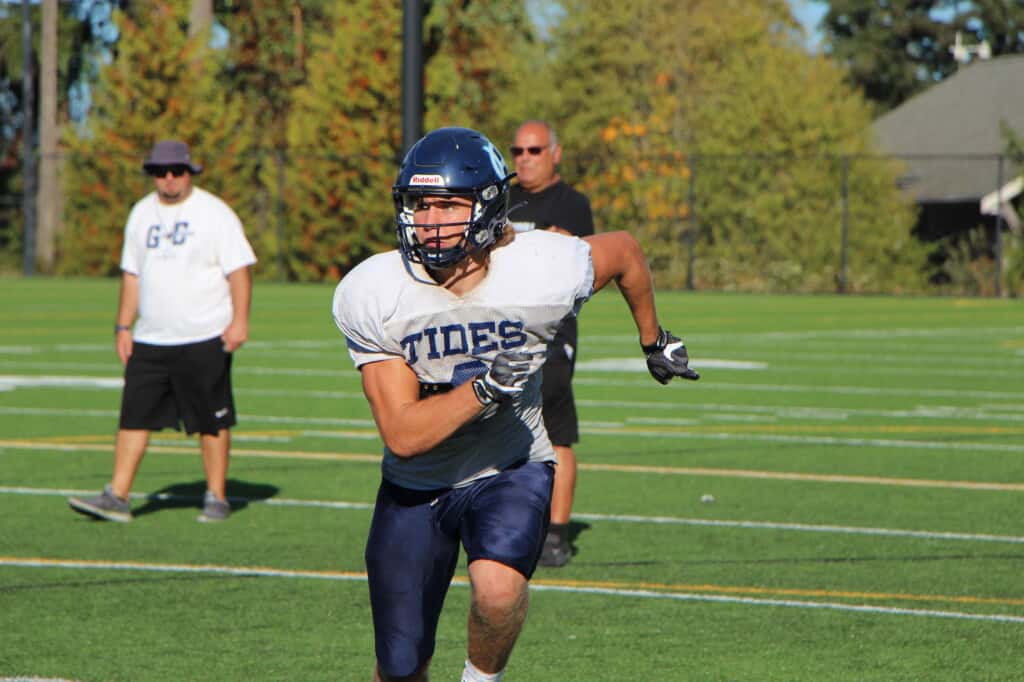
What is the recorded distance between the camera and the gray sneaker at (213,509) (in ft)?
30.4

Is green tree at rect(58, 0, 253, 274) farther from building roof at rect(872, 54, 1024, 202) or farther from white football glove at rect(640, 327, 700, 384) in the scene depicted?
white football glove at rect(640, 327, 700, 384)

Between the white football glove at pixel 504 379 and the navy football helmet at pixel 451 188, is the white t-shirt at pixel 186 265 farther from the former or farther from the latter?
the white football glove at pixel 504 379

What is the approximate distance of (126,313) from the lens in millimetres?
9828

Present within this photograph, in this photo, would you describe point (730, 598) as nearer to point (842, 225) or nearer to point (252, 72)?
point (842, 225)

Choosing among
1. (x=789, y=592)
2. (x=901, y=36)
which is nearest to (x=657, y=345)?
(x=789, y=592)

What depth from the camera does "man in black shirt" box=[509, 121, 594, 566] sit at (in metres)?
8.37

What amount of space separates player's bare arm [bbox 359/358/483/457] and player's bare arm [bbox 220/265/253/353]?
187 inches

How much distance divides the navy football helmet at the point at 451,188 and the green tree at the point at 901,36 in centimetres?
6548

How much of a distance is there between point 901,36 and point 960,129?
773 inches

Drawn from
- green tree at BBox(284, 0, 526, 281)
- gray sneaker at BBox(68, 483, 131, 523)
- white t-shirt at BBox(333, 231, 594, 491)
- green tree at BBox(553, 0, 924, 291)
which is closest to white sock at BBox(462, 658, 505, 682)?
white t-shirt at BBox(333, 231, 594, 491)

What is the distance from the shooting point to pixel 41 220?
4741cm

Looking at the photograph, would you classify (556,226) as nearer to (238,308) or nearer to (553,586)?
(553,586)

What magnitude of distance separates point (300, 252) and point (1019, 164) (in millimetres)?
16366

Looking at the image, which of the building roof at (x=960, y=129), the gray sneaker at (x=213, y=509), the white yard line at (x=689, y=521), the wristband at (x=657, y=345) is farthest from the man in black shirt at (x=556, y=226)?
the building roof at (x=960, y=129)
